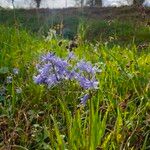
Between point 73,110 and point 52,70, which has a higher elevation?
point 52,70

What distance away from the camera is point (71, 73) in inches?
91.0

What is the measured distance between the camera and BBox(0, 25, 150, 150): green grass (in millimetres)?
2203

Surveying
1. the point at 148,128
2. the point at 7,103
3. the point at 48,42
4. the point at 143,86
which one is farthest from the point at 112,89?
the point at 48,42

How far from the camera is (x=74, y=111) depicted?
2.74 metres

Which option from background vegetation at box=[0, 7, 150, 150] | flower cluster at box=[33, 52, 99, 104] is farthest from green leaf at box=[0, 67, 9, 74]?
flower cluster at box=[33, 52, 99, 104]

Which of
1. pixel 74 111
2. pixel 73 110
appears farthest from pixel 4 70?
pixel 74 111

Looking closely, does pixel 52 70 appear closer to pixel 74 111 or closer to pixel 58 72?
pixel 58 72

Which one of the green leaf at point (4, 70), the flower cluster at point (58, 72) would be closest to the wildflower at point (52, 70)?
the flower cluster at point (58, 72)

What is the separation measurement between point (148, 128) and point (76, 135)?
2.31 ft

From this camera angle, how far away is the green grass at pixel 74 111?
220 centimetres

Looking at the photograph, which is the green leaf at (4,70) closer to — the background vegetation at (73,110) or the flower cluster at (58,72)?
the background vegetation at (73,110)

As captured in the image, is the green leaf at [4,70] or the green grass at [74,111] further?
the green leaf at [4,70]

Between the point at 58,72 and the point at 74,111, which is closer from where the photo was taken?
the point at 58,72

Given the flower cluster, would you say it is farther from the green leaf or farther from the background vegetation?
the green leaf
